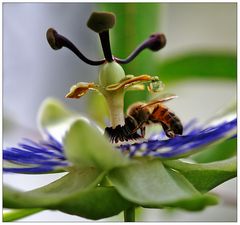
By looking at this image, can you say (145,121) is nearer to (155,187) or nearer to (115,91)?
Result: (115,91)

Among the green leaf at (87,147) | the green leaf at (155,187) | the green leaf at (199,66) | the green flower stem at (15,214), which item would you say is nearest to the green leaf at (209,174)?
the green leaf at (155,187)

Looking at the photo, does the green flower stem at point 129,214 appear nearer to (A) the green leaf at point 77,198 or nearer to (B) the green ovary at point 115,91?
(A) the green leaf at point 77,198

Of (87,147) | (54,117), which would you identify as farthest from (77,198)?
(54,117)

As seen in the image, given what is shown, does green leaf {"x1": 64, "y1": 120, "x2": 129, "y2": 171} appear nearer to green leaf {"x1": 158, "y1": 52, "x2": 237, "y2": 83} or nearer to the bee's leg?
the bee's leg

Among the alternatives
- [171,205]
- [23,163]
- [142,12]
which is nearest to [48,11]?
[142,12]

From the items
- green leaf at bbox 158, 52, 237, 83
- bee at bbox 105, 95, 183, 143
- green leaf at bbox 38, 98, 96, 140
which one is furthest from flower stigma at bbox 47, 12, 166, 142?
green leaf at bbox 158, 52, 237, 83

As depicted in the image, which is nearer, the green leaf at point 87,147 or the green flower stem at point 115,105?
the green leaf at point 87,147

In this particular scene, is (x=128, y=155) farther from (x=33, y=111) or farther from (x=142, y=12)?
(x=33, y=111)
